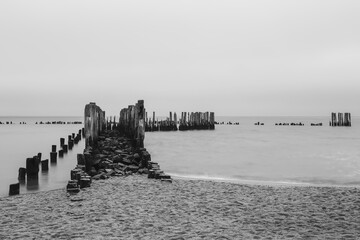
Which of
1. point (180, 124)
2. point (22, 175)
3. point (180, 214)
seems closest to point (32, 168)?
point (22, 175)

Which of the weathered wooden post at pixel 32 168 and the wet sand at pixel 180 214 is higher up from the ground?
the weathered wooden post at pixel 32 168

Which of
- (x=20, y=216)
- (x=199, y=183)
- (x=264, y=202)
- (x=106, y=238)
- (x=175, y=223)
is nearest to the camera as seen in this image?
(x=106, y=238)

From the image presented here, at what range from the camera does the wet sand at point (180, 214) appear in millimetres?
4910

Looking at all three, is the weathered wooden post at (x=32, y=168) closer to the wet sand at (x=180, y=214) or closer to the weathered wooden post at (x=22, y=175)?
the weathered wooden post at (x=22, y=175)

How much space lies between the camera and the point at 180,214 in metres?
5.89

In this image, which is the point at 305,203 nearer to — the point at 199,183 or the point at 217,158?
the point at 199,183

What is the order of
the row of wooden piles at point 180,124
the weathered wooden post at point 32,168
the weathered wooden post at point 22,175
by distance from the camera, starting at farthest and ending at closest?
the row of wooden piles at point 180,124 → the weathered wooden post at point 32,168 → the weathered wooden post at point 22,175

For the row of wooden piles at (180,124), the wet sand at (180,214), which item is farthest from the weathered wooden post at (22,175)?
the row of wooden piles at (180,124)

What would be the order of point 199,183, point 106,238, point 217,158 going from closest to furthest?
1. point 106,238
2. point 199,183
3. point 217,158

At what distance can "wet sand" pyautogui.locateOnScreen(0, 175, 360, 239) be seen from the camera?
491cm

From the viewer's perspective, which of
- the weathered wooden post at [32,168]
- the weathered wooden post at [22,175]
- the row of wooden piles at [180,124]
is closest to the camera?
the weathered wooden post at [22,175]

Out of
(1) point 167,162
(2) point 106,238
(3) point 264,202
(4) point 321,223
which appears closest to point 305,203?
(3) point 264,202

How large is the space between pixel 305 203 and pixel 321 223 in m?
1.46

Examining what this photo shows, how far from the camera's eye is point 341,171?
47.6 ft
